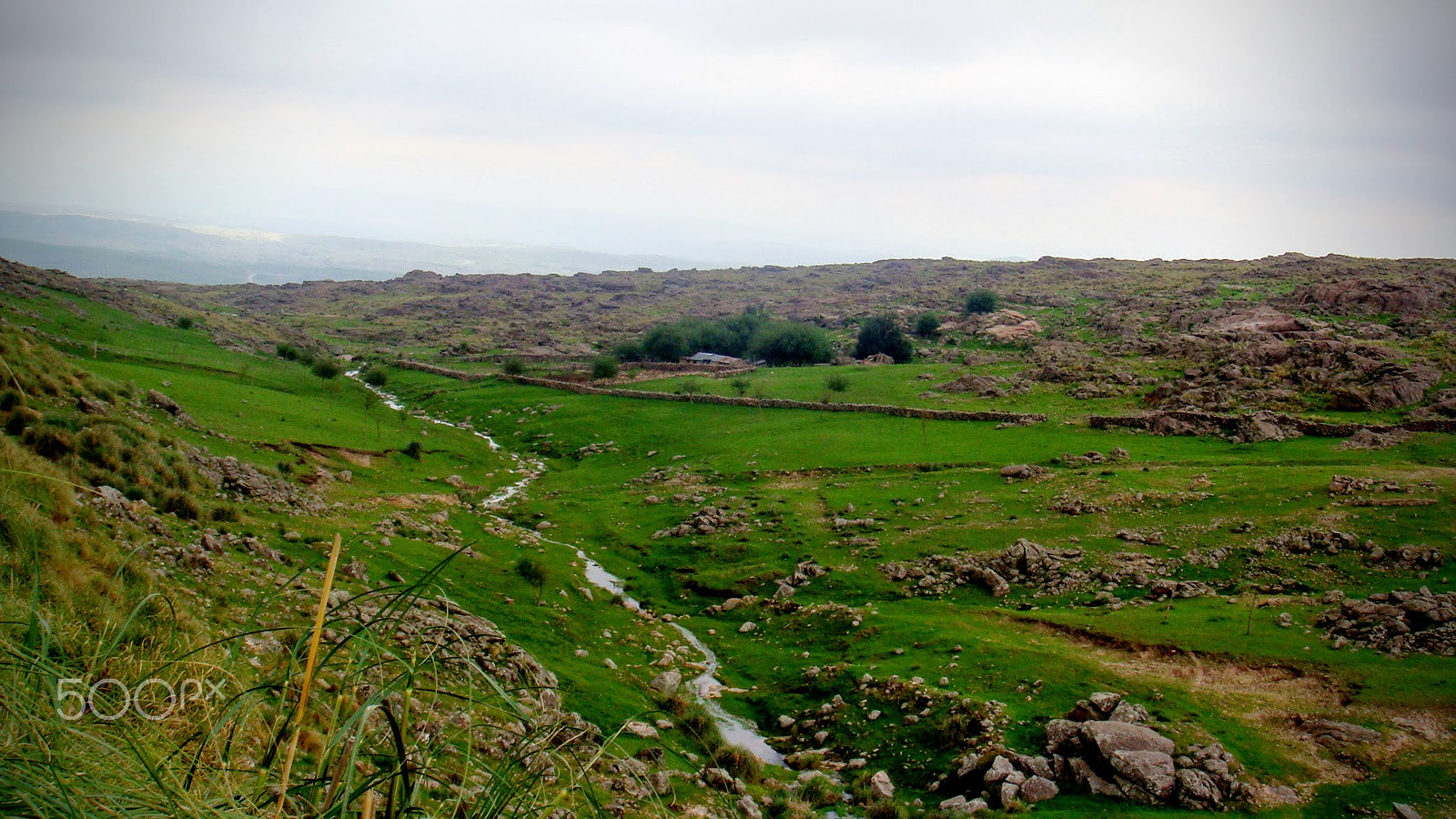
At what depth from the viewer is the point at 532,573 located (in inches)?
1186

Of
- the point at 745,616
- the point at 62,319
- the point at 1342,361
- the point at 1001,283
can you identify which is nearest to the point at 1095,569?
the point at 745,616

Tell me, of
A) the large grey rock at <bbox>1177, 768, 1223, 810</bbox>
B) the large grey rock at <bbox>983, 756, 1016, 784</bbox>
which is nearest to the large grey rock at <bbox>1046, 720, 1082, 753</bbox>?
the large grey rock at <bbox>983, 756, 1016, 784</bbox>

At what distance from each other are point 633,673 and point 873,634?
8.97 m

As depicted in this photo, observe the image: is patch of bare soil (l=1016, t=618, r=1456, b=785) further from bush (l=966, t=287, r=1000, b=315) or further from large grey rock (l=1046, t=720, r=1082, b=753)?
bush (l=966, t=287, r=1000, b=315)

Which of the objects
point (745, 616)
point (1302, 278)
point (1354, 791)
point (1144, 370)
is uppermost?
point (1302, 278)

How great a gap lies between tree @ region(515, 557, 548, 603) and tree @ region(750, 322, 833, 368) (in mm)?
66293

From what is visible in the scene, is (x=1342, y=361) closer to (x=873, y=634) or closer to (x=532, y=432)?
(x=873, y=634)

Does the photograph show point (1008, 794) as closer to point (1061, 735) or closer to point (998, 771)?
point (998, 771)

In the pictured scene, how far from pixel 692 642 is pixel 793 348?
222ft

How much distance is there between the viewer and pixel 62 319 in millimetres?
61281

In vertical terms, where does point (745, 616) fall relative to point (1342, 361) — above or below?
below

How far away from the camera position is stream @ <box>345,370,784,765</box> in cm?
2198

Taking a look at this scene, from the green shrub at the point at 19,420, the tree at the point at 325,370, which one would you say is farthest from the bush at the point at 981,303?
the green shrub at the point at 19,420

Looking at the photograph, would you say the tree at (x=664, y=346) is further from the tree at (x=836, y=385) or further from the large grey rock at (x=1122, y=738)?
the large grey rock at (x=1122, y=738)
